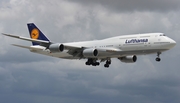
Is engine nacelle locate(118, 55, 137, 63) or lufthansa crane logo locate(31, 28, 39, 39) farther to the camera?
lufthansa crane logo locate(31, 28, 39, 39)

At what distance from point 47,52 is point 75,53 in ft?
26.5

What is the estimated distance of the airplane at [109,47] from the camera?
8481cm

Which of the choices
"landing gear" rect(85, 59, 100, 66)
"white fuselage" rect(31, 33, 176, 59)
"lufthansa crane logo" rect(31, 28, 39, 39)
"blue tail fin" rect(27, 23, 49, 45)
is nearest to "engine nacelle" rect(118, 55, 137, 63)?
"landing gear" rect(85, 59, 100, 66)

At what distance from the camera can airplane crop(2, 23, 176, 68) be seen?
84.8m

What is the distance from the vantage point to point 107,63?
9788cm

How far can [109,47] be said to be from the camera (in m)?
88.9

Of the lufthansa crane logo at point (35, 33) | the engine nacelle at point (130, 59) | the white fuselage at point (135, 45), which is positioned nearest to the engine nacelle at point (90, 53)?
the white fuselage at point (135, 45)

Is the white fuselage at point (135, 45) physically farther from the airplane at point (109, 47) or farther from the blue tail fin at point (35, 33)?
the blue tail fin at point (35, 33)

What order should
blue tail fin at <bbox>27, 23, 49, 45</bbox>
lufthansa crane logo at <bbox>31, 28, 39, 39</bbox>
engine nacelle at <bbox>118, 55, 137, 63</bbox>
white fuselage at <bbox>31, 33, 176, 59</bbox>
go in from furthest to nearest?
lufthansa crane logo at <bbox>31, 28, 39, 39</bbox>, blue tail fin at <bbox>27, 23, 49, 45</bbox>, engine nacelle at <bbox>118, 55, 137, 63</bbox>, white fuselage at <bbox>31, 33, 176, 59</bbox>

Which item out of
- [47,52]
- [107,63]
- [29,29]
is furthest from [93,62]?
[29,29]

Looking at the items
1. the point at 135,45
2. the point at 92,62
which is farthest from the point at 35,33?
the point at 135,45

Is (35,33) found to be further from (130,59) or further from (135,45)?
(135,45)

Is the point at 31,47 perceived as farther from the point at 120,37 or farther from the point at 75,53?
the point at 120,37

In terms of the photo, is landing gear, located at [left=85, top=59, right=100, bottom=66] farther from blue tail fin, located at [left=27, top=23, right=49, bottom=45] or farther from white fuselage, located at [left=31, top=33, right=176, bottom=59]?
blue tail fin, located at [left=27, top=23, right=49, bottom=45]
